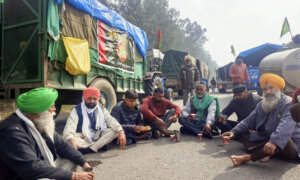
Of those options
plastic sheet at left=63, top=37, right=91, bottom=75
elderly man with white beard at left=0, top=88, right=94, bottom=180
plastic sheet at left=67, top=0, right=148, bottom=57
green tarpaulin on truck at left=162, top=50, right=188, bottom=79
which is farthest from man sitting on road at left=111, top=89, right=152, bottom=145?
green tarpaulin on truck at left=162, top=50, right=188, bottom=79

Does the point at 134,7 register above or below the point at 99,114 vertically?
above

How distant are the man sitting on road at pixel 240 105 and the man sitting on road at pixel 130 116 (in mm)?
1413

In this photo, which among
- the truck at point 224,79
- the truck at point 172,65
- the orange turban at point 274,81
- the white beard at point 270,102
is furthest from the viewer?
the truck at point 224,79

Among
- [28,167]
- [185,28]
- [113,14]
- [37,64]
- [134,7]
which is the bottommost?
[28,167]

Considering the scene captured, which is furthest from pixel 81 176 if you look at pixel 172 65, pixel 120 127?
pixel 172 65

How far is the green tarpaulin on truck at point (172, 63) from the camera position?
13967 mm

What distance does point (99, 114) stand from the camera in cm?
348

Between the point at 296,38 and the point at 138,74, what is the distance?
5.68m

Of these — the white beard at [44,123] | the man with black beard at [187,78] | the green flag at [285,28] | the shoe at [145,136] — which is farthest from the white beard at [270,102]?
the green flag at [285,28]

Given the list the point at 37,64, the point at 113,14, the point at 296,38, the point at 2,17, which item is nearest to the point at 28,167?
the point at 37,64

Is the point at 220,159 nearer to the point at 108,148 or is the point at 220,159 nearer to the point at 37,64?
the point at 108,148

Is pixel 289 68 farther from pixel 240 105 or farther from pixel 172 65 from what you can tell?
pixel 172 65

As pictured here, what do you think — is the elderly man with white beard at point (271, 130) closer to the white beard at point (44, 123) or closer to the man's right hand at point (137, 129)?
the man's right hand at point (137, 129)

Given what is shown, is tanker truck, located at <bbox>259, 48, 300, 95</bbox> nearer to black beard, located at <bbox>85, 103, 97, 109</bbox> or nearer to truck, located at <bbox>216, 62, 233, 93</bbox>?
black beard, located at <bbox>85, 103, 97, 109</bbox>
